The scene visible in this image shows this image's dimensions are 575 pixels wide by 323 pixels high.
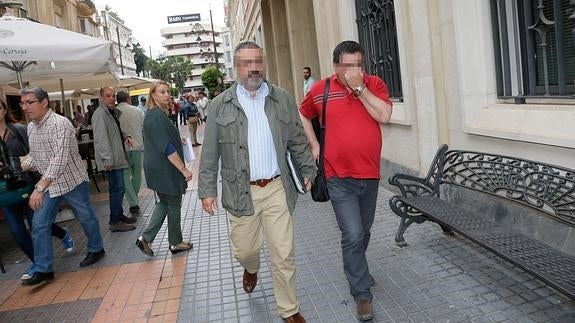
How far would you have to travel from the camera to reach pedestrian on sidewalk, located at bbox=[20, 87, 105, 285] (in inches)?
193

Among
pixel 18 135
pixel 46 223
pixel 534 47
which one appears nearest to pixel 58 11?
pixel 18 135

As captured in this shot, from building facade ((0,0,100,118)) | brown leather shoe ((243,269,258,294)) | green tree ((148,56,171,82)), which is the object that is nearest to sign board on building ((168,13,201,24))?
building facade ((0,0,100,118))

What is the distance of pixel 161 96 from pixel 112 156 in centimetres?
200

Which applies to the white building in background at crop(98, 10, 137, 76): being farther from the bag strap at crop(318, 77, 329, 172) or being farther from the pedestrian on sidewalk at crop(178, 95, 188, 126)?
the bag strap at crop(318, 77, 329, 172)

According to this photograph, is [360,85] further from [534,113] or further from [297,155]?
[534,113]

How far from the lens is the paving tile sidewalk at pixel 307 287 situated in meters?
3.68

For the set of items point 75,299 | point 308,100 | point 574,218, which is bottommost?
point 75,299

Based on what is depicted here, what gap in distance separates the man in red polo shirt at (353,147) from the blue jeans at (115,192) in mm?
4058

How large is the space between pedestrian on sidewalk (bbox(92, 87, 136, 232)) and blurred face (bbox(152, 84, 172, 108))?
1.87 m

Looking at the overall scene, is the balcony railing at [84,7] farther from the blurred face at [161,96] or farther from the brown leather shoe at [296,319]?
the brown leather shoe at [296,319]

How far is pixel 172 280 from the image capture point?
4867mm

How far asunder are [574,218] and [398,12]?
3.89 metres

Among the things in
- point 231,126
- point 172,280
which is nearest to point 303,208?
point 172,280

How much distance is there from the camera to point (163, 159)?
17.1ft
